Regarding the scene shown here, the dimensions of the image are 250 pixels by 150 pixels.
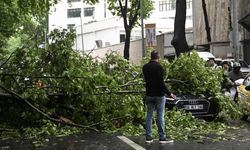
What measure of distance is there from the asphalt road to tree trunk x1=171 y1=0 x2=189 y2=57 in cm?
1421

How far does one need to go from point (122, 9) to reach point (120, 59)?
28134 mm

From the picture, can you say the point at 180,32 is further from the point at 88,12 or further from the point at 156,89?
the point at 88,12

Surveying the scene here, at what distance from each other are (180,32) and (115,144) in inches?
641

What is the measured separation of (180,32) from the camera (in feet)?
85.6

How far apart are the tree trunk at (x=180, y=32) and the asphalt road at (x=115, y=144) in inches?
559

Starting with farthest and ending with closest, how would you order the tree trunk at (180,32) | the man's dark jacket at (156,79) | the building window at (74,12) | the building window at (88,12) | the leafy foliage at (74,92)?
1. the building window at (74,12)
2. the building window at (88,12)
3. the tree trunk at (180,32)
4. the leafy foliage at (74,92)
5. the man's dark jacket at (156,79)

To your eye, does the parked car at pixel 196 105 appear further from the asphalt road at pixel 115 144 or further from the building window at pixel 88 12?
the building window at pixel 88 12

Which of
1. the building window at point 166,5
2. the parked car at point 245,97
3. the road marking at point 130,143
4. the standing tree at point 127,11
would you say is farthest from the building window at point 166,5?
the road marking at point 130,143

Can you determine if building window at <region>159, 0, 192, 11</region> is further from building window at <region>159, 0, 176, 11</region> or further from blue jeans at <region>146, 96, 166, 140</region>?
blue jeans at <region>146, 96, 166, 140</region>

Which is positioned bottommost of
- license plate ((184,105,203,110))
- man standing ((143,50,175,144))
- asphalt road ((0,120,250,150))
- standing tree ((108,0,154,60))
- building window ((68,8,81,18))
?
asphalt road ((0,120,250,150))

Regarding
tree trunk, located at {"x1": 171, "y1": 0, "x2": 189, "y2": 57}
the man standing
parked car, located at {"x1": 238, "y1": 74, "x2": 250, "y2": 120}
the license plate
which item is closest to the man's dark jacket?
the man standing

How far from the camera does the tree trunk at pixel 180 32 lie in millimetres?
25677

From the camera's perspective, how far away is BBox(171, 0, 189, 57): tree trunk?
25.7 m

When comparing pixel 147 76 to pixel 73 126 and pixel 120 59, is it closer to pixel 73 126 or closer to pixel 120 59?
pixel 73 126
